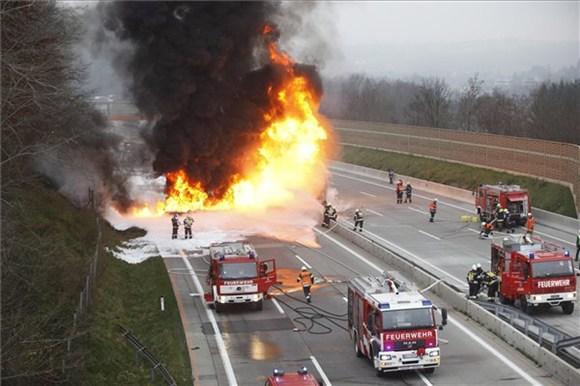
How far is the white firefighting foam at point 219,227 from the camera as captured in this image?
38.3 metres

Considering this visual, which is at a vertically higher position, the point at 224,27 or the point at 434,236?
the point at 224,27

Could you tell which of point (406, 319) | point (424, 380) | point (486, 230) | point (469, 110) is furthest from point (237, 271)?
point (469, 110)

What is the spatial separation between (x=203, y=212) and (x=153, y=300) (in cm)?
1998

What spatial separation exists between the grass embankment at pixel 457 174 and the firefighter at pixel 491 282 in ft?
69.3

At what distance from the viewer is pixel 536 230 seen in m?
44.1

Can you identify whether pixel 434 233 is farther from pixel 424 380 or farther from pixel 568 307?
pixel 424 380

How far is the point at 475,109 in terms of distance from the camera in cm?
9738

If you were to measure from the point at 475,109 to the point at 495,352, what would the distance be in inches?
3096

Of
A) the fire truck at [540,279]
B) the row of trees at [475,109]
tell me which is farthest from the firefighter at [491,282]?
the row of trees at [475,109]

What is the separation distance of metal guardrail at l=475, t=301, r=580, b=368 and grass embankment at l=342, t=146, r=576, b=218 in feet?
77.6

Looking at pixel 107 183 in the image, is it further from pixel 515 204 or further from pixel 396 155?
pixel 396 155

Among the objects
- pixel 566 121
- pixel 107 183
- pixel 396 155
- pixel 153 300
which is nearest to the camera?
pixel 153 300

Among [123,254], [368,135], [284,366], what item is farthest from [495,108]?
[284,366]

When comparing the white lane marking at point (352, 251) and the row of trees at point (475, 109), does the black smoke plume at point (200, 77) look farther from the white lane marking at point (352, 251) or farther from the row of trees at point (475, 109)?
the row of trees at point (475, 109)
